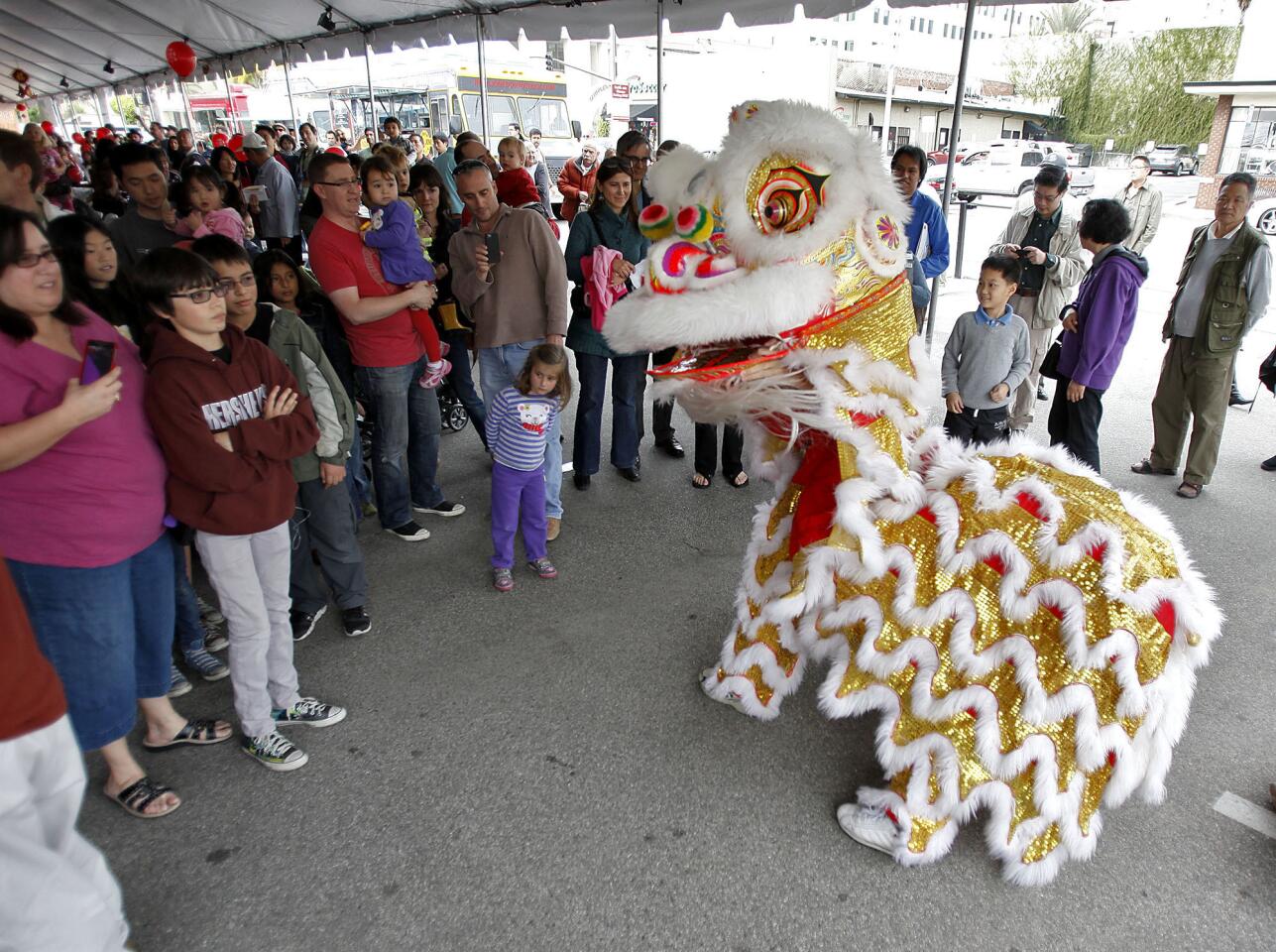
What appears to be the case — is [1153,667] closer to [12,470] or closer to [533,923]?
[533,923]

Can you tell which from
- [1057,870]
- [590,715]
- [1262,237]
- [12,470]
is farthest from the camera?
[1262,237]

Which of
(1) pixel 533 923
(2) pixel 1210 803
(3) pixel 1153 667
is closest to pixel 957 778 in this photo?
(3) pixel 1153 667

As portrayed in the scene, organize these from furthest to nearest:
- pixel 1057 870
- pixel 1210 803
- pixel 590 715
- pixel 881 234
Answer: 1. pixel 590 715
2. pixel 1210 803
3. pixel 1057 870
4. pixel 881 234

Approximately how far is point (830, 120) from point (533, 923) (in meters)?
1.93

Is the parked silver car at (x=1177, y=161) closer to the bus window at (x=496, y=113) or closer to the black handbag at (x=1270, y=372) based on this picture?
the bus window at (x=496, y=113)

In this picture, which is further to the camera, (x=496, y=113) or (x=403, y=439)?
(x=496, y=113)

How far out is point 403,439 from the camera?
3.21m

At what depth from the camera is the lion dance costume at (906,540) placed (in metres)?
1.59

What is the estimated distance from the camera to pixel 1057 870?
1.79 meters

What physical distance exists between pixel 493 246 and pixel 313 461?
1.30 metres

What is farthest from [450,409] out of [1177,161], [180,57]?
[1177,161]

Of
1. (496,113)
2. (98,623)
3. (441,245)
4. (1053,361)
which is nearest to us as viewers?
(98,623)

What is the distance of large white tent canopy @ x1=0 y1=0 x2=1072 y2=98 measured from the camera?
6.20 meters

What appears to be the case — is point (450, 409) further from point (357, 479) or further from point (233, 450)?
point (233, 450)
